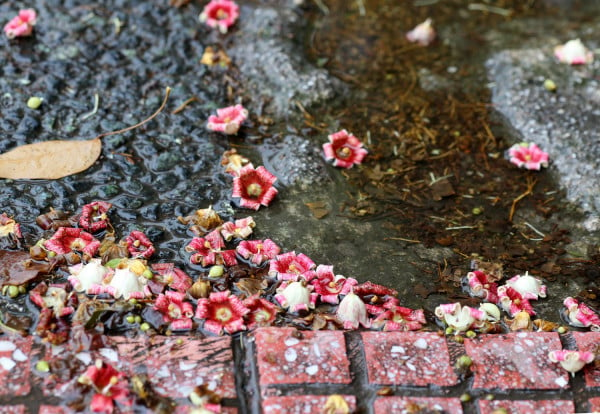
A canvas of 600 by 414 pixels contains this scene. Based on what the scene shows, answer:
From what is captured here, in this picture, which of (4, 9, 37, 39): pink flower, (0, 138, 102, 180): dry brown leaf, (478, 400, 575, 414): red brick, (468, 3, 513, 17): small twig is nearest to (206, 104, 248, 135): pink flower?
(0, 138, 102, 180): dry brown leaf

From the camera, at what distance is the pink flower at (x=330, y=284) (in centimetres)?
253

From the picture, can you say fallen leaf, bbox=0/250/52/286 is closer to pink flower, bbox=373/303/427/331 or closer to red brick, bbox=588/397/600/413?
pink flower, bbox=373/303/427/331

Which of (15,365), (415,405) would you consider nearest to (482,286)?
(415,405)

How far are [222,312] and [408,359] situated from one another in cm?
70

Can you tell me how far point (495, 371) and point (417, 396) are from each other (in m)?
0.32

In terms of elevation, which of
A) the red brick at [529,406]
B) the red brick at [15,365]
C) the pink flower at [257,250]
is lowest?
the red brick at [529,406]

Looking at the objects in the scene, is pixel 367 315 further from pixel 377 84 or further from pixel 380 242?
pixel 377 84

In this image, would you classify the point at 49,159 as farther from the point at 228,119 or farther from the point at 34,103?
the point at 228,119

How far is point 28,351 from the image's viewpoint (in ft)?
7.21

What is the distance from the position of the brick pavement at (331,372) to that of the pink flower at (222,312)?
0.05 m

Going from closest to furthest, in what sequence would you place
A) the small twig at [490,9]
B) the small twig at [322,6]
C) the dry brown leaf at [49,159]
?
1. the dry brown leaf at [49,159]
2. the small twig at [322,6]
3. the small twig at [490,9]

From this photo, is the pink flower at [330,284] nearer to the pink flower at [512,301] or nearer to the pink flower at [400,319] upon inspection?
the pink flower at [400,319]

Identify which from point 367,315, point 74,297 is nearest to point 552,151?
point 367,315

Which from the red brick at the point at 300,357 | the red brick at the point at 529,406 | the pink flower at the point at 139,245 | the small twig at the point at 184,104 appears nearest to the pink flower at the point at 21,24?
the small twig at the point at 184,104
